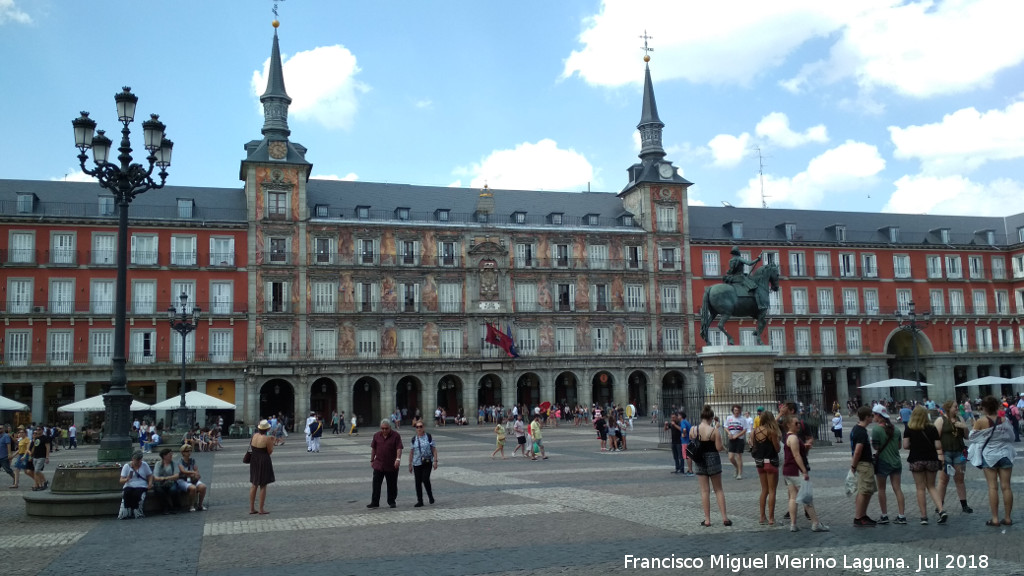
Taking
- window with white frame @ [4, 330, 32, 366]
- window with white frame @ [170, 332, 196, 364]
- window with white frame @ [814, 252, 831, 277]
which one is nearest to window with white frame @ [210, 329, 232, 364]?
window with white frame @ [170, 332, 196, 364]

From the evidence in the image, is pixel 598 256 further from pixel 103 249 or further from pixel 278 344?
pixel 103 249

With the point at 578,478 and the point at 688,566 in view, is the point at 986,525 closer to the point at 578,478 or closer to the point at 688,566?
the point at 688,566

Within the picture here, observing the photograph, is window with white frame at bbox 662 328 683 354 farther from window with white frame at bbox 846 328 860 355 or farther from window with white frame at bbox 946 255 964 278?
window with white frame at bbox 946 255 964 278

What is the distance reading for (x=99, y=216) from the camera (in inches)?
2053

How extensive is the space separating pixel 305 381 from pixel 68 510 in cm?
3981

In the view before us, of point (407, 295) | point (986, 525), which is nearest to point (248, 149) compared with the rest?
point (407, 295)

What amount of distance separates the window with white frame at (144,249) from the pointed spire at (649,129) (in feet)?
113

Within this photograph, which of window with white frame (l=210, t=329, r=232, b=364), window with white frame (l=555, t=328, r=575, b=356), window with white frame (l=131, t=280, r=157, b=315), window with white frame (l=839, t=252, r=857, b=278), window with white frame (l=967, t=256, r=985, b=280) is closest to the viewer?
window with white frame (l=131, t=280, r=157, b=315)

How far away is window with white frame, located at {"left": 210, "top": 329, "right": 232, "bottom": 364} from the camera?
52.4m

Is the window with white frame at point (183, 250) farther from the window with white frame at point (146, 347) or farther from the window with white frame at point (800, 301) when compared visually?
the window with white frame at point (800, 301)

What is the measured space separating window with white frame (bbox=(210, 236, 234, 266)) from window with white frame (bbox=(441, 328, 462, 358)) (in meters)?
14.1

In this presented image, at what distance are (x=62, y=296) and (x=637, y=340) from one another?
119 feet

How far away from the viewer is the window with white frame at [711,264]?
6197 cm

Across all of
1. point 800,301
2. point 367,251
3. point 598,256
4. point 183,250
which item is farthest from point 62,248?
point 800,301
